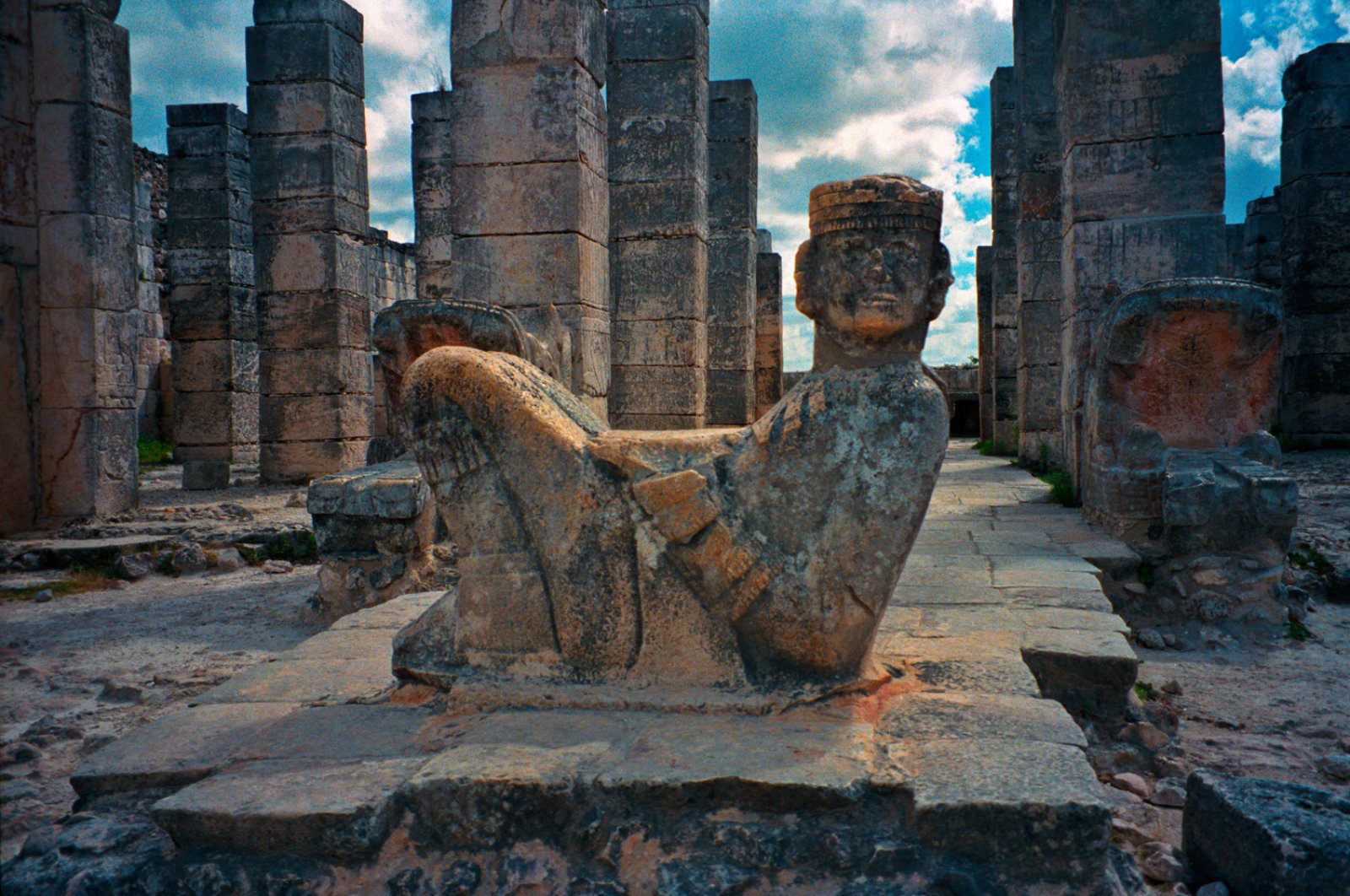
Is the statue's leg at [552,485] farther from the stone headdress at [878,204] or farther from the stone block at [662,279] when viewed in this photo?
the stone block at [662,279]

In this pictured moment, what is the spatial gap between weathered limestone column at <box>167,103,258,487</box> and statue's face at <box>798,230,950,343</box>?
1277 centimetres

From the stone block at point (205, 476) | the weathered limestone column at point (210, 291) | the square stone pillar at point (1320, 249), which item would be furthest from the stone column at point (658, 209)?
the square stone pillar at point (1320, 249)

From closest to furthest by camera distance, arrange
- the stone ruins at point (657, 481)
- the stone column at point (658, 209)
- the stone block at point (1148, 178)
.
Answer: the stone ruins at point (657, 481) < the stone block at point (1148, 178) < the stone column at point (658, 209)

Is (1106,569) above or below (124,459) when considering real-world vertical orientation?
below

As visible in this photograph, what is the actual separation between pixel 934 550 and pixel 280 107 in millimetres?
9261

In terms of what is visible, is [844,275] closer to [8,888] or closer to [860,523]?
[860,523]

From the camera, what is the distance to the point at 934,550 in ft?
17.7

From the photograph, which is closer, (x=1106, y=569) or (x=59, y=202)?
(x=1106, y=569)

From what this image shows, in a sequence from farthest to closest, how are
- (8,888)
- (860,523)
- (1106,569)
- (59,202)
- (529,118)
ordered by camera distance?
(59,202)
(529,118)
(1106,569)
(860,523)
(8,888)

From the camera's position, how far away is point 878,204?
8.96 feet

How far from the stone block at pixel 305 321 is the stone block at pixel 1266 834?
33.4 ft

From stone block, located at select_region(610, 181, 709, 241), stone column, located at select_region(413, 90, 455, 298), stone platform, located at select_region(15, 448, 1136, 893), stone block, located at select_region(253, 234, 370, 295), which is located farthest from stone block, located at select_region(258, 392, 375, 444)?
stone platform, located at select_region(15, 448, 1136, 893)

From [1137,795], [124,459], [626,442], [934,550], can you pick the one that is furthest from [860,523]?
[124,459]

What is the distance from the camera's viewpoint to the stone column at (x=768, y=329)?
53.5 ft
